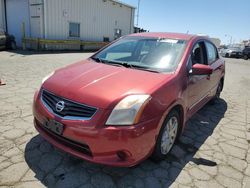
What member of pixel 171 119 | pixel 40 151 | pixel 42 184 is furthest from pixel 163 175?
pixel 40 151

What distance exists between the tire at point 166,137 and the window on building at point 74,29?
17.0 meters

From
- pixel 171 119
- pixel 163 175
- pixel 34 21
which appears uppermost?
pixel 34 21

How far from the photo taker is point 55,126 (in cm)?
263

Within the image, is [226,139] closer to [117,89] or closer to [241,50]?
[117,89]

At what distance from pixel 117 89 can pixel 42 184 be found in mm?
1326

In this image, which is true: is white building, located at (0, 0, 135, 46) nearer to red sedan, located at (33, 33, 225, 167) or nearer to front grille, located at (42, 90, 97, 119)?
red sedan, located at (33, 33, 225, 167)

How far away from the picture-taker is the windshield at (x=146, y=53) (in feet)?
11.1

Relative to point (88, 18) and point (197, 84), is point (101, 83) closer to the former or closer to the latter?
point (197, 84)

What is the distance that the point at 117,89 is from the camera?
8.63ft

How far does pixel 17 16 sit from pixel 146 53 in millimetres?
17212

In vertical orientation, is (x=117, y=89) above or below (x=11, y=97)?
above

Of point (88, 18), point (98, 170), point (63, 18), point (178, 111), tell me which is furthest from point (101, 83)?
point (88, 18)

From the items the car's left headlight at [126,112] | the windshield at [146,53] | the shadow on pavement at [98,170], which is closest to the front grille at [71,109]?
the car's left headlight at [126,112]

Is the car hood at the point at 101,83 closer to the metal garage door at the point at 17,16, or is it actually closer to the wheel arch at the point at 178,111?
the wheel arch at the point at 178,111
